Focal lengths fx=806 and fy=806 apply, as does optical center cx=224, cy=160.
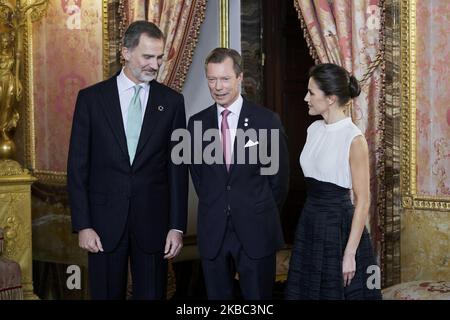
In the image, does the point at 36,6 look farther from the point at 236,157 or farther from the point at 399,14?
the point at 236,157

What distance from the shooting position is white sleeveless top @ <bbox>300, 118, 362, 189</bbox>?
3.35 meters

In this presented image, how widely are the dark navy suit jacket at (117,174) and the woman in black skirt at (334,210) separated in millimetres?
565

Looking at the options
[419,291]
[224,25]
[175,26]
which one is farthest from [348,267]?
[224,25]

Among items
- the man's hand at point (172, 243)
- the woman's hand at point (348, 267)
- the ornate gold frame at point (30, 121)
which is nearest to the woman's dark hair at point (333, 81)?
the woman's hand at point (348, 267)

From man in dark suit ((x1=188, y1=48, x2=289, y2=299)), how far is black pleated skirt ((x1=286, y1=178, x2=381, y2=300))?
13cm

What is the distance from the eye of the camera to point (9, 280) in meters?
5.06

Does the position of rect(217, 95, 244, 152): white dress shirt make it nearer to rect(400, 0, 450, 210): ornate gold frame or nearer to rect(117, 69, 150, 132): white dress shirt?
rect(117, 69, 150, 132): white dress shirt

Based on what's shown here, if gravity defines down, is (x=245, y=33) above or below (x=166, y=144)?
above

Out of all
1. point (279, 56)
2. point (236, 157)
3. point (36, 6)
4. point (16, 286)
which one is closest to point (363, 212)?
point (236, 157)

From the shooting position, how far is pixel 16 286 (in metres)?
5.10

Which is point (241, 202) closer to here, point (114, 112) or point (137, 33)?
point (114, 112)

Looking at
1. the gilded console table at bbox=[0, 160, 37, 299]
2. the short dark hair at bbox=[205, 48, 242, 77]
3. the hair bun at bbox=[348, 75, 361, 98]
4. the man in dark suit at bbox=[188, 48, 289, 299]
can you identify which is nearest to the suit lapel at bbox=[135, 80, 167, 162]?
the man in dark suit at bbox=[188, 48, 289, 299]

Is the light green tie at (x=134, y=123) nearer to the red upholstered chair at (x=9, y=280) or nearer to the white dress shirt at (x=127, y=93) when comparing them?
the white dress shirt at (x=127, y=93)

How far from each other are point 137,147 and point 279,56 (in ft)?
10.5
